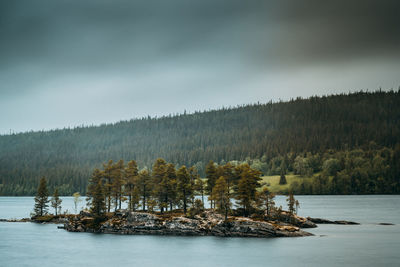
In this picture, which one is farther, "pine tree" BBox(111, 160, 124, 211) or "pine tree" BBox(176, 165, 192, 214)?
"pine tree" BBox(111, 160, 124, 211)

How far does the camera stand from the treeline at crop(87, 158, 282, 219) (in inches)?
4055

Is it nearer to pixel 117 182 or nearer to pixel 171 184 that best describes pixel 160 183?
pixel 171 184

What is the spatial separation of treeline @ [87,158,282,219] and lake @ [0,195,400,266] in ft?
33.4

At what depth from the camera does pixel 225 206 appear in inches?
3952

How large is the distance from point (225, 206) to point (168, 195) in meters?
17.0

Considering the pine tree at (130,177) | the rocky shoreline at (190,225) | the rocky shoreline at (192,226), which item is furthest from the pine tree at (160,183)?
the rocky shoreline at (192,226)

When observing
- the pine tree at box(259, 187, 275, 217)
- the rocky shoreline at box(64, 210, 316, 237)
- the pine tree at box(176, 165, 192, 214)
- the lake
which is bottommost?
the lake

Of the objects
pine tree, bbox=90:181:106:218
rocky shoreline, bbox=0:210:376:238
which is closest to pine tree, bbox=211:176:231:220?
rocky shoreline, bbox=0:210:376:238

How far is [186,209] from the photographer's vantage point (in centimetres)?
11081

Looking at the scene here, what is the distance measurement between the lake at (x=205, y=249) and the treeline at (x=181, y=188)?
1017cm

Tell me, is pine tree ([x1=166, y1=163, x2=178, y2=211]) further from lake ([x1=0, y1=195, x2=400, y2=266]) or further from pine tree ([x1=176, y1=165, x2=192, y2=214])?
lake ([x1=0, y1=195, x2=400, y2=266])

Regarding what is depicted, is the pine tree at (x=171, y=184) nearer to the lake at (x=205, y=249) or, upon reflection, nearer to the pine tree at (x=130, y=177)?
the pine tree at (x=130, y=177)

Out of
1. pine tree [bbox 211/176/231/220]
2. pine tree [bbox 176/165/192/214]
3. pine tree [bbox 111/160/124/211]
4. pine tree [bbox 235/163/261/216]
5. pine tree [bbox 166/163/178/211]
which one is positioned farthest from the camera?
pine tree [bbox 111/160/124/211]

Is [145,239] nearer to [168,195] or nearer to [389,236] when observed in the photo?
[168,195]
